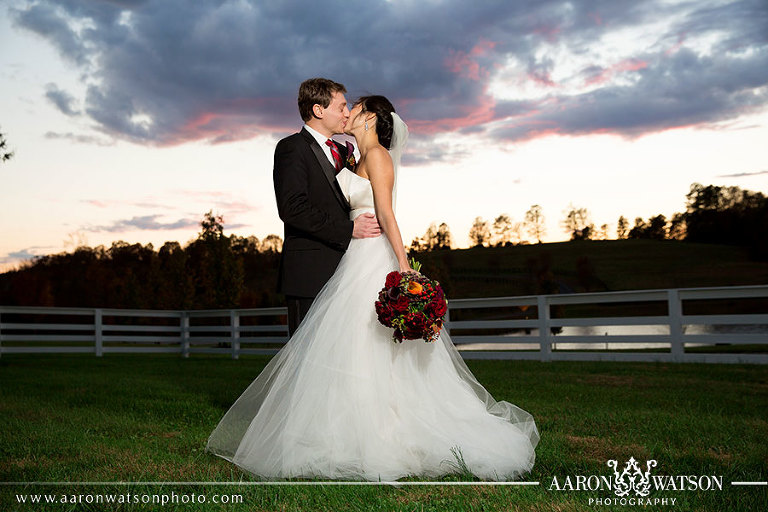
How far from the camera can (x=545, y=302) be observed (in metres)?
13.7

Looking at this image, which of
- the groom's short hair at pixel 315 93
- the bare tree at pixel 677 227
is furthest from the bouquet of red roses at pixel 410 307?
the bare tree at pixel 677 227

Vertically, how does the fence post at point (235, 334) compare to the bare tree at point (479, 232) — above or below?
below

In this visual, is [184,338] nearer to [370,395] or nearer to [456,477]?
[370,395]

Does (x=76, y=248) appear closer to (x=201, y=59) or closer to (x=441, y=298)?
(x=201, y=59)

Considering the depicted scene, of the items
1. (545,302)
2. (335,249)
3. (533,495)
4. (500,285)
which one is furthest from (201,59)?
(500,285)

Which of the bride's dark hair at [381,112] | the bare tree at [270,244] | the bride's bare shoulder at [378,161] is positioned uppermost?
the bare tree at [270,244]

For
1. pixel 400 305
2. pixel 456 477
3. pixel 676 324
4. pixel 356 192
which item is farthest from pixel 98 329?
pixel 456 477

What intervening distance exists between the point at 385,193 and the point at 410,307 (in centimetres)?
72

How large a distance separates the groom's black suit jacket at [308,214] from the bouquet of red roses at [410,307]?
1.86ft

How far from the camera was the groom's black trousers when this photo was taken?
4.30m

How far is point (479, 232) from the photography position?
96.1 m

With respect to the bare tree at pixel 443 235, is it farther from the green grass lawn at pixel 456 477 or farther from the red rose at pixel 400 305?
the red rose at pixel 400 305

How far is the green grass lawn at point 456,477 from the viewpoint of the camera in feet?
10.2

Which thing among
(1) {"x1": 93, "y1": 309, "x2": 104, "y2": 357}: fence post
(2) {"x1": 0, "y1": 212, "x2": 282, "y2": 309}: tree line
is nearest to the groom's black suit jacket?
(1) {"x1": 93, "y1": 309, "x2": 104, "y2": 357}: fence post
